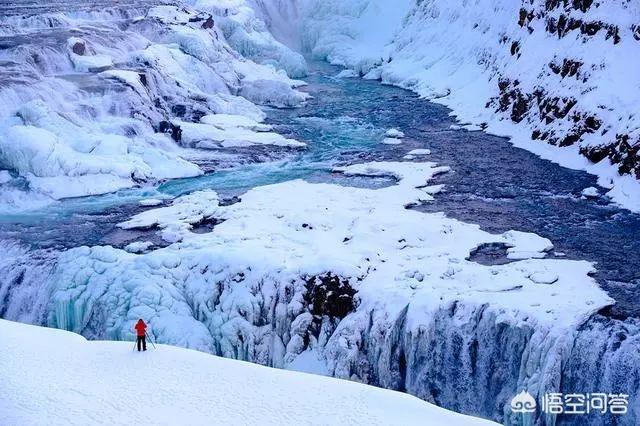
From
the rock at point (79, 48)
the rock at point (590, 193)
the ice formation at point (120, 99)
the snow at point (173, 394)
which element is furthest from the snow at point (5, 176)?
the rock at point (590, 193)

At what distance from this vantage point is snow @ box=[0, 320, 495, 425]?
10312 mm

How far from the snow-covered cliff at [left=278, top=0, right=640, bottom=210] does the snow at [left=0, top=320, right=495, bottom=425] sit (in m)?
13.6

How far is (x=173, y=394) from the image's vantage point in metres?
10.9

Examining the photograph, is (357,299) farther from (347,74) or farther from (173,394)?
(347,74)

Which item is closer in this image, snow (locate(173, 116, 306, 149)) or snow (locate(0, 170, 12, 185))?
snow (locate(0, 170, 12, 185))

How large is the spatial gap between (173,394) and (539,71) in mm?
25308

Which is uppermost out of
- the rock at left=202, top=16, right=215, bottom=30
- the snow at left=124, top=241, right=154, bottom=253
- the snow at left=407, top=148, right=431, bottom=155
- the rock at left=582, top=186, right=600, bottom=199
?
the rock at left=202, top=16, right=215, bottom=30

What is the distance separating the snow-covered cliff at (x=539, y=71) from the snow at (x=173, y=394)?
13634 mm

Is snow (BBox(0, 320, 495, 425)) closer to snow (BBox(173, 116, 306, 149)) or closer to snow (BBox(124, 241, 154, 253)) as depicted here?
snow (BBox(124, 241, 154, 253))

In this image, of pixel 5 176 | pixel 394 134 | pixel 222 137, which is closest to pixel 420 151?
pixel 394 134

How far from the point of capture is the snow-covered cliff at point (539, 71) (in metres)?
24.8

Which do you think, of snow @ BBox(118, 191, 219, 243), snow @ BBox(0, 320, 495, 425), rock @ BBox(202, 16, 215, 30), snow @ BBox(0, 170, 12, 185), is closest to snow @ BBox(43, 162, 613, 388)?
snow @ BBox(118, 191, 219, 243)

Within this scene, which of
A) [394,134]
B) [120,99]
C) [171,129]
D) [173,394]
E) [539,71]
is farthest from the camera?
[539,71]

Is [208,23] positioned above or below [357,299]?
above
